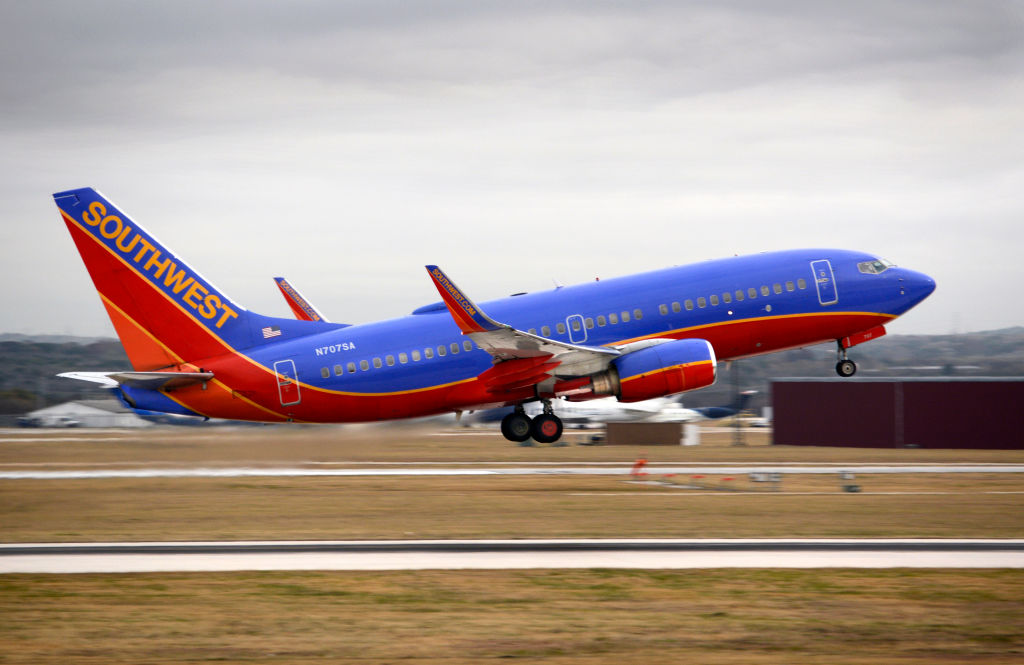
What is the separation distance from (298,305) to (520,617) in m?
32.3

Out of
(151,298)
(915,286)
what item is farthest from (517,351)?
(915,286)

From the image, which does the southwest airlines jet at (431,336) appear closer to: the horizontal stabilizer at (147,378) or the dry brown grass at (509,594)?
the horizontal stabilizer at (147,378)

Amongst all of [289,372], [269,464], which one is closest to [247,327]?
[289,372]

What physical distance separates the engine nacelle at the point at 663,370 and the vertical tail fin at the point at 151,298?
39.9 feet

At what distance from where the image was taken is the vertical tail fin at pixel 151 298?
39.9m

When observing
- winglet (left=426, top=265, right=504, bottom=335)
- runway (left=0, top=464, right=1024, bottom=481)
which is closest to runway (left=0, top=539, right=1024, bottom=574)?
winglet (left=426, top=265, right=504, bottom=335)

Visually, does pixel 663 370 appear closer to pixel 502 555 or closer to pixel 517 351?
pixel 517 351

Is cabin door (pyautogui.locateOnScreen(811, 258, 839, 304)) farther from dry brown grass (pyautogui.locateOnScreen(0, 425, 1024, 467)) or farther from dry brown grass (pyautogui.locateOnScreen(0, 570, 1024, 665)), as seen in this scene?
dry brown grass (pyautogui.locateOnScreen(0, 570, 1024, 665))

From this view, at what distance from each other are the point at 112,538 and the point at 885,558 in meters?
19.5

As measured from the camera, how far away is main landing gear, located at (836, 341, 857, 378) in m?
41.3

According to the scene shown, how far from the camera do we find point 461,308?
1423 inches

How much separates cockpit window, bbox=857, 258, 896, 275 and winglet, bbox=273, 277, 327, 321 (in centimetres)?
2338

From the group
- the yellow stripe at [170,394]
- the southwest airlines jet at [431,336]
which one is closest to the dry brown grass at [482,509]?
the yellow stripe at [170,394]

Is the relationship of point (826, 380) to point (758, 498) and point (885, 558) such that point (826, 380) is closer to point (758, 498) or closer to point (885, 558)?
point (758, 498)
